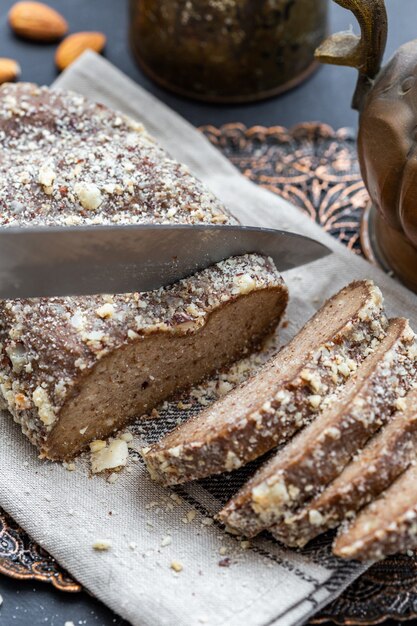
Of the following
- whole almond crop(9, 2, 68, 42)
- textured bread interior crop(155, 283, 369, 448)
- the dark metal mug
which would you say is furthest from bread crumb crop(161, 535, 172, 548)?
whole almond crop(9, 2, 68, 42)

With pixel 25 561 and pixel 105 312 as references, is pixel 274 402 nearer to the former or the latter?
pixel 105 312

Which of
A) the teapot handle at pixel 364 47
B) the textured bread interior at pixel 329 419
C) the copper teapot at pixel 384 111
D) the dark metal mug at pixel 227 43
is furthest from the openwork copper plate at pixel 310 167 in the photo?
the textured bread interior at pixel 329 419

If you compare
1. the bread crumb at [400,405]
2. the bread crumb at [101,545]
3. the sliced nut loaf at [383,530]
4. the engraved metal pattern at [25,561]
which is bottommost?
the engraved metal pattern at [25,561]

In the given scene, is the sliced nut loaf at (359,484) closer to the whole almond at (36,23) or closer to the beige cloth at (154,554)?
the beige cloth at (154,554)

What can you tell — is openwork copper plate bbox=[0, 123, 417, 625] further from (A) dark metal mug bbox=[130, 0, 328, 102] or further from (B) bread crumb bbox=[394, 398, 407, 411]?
(B) bread crumb bbox=[394, 398, 407, 411]

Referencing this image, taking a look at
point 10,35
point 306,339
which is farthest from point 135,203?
point 10,35

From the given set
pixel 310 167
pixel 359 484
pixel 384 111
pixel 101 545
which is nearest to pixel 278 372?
pixel 359 484
